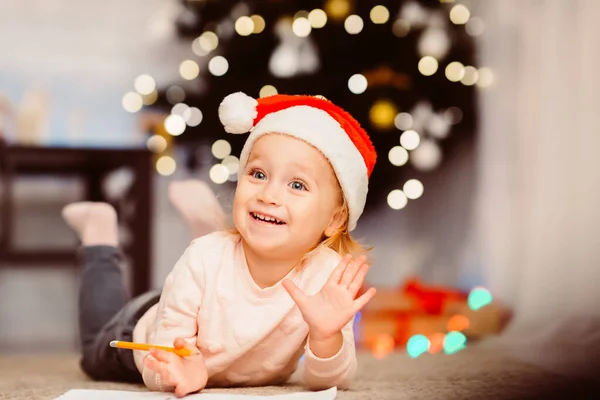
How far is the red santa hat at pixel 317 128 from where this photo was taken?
111 cm

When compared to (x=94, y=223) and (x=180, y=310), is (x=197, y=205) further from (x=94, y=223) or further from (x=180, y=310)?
(x=180, y=310)

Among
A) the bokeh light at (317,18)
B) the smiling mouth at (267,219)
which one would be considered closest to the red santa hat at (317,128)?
the smiling mouth at (267,219)

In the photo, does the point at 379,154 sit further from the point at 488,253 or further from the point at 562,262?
the point at 562,262

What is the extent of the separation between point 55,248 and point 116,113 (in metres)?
0.58

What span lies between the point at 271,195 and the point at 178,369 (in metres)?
0.27

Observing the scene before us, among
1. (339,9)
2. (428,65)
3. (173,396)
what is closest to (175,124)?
(339,9)

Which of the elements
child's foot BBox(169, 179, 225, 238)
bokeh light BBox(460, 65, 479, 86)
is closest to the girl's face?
child's foot BBox(169, 179, 225, 238)

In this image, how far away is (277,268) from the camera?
1.13 m

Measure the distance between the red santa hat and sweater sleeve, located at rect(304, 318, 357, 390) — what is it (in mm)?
209

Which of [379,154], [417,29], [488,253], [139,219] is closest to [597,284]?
[488,253]

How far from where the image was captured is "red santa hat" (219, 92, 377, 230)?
1.11 m

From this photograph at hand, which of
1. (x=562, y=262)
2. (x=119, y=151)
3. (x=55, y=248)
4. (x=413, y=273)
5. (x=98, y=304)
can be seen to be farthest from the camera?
(x=413, y=273)

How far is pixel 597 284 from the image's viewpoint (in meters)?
1.87

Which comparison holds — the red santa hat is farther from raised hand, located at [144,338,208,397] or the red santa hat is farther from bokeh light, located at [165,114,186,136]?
bokeh light, located at [165,114,186,136]
